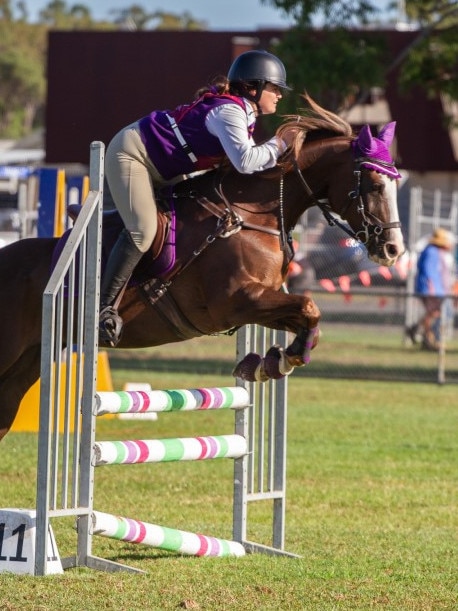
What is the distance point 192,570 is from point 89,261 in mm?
1720

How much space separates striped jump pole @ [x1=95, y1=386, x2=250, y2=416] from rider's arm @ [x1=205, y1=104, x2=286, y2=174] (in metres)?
1.25

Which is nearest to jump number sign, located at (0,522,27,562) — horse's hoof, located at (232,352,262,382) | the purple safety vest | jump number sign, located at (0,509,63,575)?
jump number sign, located at (0,509,63,575)

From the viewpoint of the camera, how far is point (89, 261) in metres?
6.11

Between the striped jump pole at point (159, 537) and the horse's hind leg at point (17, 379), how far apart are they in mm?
1120

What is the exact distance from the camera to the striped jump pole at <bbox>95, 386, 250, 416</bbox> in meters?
6.18

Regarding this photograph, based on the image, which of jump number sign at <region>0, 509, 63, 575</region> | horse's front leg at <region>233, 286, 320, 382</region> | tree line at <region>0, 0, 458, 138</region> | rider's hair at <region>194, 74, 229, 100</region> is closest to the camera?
jump number sign at <region>0, 509, 63, 575</region>

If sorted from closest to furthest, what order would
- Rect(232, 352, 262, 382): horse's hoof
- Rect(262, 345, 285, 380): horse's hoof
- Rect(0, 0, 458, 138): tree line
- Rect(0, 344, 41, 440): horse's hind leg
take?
Rect(262, 345, 285, 380): horse's hoof < Rect(232, 352, 262, 382): horse's hoof < Rect(0, 344, 41, 440): horse's hind leg < Rect(0, 0, 458, 138): tree line

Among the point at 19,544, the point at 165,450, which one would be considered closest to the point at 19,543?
the point at 19,544

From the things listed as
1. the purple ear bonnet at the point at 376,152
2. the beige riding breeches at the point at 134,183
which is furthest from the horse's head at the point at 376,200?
the beige riding breeches at the point at 134,183

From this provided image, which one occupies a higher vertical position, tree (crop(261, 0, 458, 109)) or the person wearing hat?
tree (crop(261, 0, 458, 109))

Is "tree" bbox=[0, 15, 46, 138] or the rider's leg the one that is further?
"tree" bbox=[0, 15, 46, 138]

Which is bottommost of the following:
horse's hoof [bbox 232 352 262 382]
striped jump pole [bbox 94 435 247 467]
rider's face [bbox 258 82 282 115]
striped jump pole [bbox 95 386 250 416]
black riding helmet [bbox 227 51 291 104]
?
striped jump pole [bbox 94 435 247 467]

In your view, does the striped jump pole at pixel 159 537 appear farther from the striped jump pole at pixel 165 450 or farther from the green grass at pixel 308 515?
the striped jump pole at pixel 165 450

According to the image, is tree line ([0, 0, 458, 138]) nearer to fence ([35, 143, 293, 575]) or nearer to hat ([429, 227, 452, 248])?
hat ([429, 227, 452, 248])
